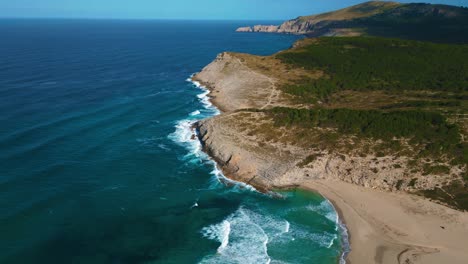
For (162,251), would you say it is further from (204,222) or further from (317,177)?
(317,177)

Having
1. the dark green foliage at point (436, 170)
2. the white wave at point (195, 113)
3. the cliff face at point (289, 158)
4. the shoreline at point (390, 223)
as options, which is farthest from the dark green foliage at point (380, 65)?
the shoreline at point (390, 223)

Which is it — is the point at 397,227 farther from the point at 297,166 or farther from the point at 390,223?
the point at 297,166

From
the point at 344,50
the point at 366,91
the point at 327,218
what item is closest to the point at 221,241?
the point at 327,218

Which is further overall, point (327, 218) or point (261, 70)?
point (261, 70)

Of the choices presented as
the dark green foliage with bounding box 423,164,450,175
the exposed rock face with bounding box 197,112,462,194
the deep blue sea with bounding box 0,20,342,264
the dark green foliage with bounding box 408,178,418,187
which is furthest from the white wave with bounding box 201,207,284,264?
the dark green foliage with bounding box 423,164,450,175

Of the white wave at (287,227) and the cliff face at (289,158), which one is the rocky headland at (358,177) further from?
the white wave at (287,227)

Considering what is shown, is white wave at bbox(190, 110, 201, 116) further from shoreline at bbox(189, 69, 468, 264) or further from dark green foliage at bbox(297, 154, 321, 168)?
dark green foliage at bbox(297, 154, 321, 168)
